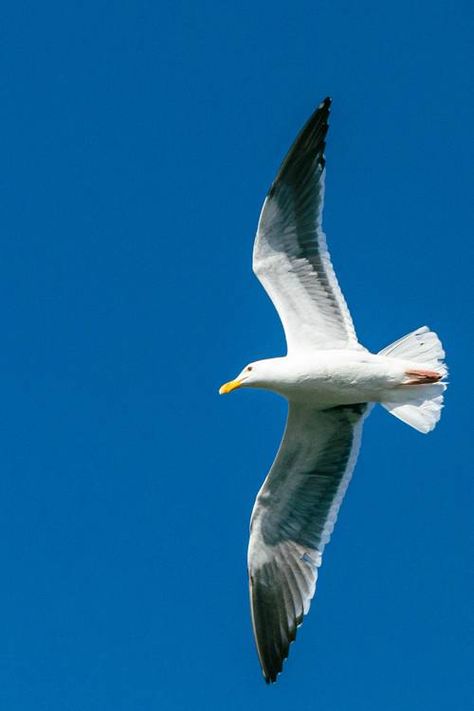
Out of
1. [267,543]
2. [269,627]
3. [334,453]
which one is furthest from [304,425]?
[269,627]

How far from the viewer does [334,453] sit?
35.7ft

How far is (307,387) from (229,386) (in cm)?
74

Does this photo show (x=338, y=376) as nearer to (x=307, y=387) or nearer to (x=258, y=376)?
→ (x=307, y=387)

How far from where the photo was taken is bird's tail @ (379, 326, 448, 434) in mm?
10375

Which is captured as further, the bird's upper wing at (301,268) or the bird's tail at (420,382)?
the bird's upper wing at (301,268)

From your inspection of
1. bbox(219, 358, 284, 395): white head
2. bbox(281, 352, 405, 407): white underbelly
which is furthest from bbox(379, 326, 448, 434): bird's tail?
bbox(219, 358, 284, 395): white head

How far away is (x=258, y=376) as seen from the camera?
10484 millimetres

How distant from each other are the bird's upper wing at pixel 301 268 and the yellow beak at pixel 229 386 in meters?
0.60

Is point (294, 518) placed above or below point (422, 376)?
below

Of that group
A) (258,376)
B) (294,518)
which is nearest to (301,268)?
(258,376)

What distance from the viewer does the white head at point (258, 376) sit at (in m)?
10.5

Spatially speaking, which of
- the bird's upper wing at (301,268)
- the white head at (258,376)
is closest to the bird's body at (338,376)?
the white head at (258,376)

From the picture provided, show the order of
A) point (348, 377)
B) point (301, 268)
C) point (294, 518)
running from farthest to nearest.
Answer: point (294, 518), point (301, 268), point (348, 377)

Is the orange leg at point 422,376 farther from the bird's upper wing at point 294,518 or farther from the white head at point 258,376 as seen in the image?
the white head at point 258,376
